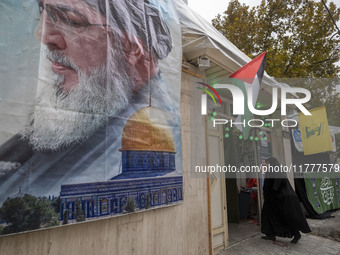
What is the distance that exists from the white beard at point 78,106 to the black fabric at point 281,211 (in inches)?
162

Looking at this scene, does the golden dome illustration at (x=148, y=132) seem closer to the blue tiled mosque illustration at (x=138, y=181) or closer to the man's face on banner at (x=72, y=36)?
the blue tiled mosque illustration at (x=138, y=181)

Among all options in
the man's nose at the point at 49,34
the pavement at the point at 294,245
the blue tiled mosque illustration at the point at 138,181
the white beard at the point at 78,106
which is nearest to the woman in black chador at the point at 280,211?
the pavement at the point at 294,245

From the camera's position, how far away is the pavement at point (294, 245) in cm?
435

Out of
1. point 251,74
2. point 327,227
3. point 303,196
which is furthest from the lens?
point 303,196

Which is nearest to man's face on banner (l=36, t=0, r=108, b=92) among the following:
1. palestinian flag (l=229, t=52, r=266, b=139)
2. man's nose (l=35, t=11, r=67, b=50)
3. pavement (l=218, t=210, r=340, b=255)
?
man's nose (l=35, t=11, r=67, b=50)

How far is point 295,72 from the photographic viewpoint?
10.1 meters

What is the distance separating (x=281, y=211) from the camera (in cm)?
487

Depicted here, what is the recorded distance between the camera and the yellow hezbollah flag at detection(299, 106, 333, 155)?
661 cm

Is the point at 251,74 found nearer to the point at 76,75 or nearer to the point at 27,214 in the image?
the point at 76,75

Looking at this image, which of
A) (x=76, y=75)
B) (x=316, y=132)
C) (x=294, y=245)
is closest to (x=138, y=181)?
(x=76, y=75)

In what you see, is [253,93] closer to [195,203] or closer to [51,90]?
[195,203]

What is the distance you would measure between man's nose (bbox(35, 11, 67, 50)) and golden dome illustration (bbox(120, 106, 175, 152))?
41.0 inches

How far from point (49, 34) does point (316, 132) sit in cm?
733

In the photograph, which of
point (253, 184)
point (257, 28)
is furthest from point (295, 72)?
point (253, 184)
